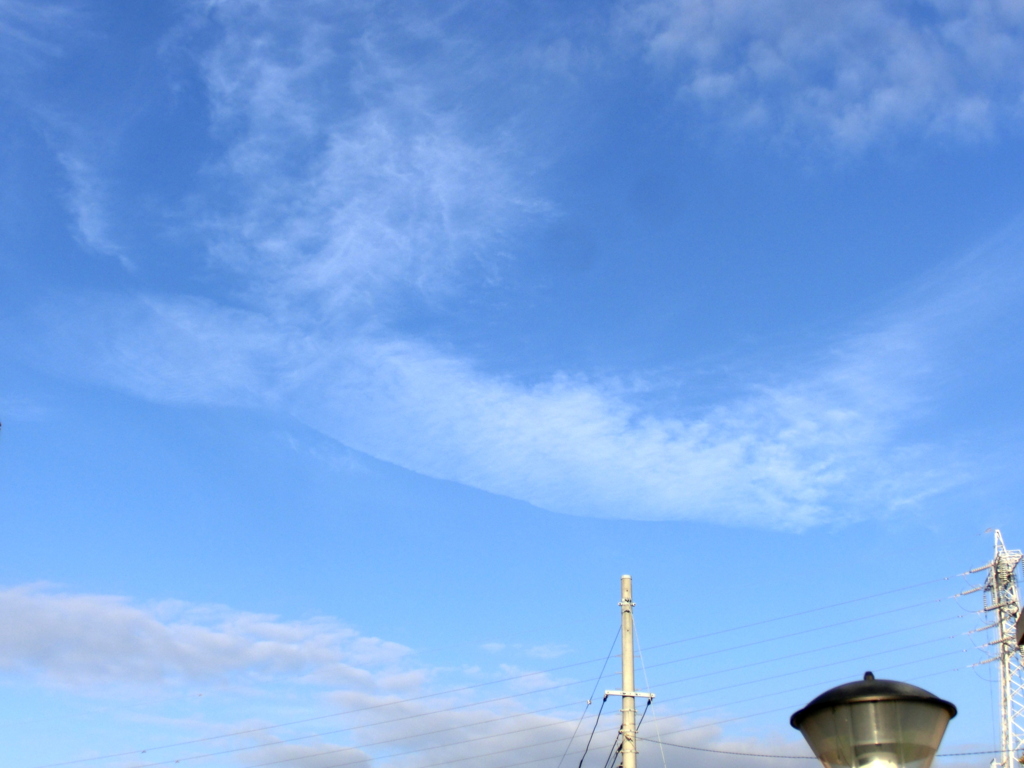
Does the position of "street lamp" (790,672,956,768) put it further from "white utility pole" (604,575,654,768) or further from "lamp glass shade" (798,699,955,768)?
"white utility pole" (604,575,654,768)

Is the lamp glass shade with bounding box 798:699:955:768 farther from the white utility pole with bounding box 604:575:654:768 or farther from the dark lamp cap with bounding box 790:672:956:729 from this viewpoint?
the white utility pole with bounding box 604:575:654:768

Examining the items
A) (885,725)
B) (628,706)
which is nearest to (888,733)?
(885,725)

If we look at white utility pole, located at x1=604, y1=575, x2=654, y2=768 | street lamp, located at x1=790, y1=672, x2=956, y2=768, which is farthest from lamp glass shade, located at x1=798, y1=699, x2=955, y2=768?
white utility pole, located at x1=604, y1=575, x2=654, y2=768

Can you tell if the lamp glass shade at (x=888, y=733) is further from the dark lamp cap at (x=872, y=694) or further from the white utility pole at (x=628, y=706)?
the white utility pole at (x=628, y=706)

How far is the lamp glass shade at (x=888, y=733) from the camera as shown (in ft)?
22.1

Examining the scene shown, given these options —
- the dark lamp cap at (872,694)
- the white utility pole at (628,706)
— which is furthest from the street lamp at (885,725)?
the white utility pole at (628,706)

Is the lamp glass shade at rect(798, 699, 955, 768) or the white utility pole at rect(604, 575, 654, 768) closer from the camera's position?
the lamp glass shade at rect(798, 699, 955, 768)

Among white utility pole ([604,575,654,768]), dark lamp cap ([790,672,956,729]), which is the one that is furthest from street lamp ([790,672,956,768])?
white utility pole ([604,575,654,768])

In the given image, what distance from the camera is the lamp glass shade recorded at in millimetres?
6742

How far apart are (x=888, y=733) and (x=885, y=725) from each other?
2.3 inches

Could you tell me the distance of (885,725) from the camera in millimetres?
6742

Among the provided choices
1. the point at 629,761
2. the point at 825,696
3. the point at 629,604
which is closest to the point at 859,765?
the point at 825,696

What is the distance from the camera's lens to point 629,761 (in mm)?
26016

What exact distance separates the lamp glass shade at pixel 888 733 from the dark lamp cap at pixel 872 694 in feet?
0.09
